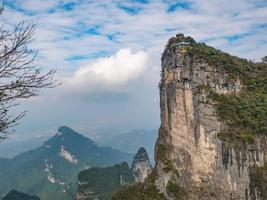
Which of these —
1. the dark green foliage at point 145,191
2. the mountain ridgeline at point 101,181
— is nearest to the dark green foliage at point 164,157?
the dark green foliage at point 145,191

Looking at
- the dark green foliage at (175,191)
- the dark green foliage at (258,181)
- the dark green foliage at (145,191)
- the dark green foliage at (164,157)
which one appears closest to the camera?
the dark green foliage at (258,181)

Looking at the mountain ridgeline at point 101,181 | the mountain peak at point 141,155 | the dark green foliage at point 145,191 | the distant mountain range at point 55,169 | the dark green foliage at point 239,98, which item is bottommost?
the distant mountain range at point 55,169

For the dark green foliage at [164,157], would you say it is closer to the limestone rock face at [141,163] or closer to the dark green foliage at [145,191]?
the dark green foliage at [145,191]

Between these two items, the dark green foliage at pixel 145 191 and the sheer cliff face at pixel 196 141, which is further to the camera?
the dark green foliage at pixel 145 191

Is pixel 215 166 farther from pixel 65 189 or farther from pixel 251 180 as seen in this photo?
pixel 65 189

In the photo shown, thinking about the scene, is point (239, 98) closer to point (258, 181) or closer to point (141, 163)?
point (258, 181)

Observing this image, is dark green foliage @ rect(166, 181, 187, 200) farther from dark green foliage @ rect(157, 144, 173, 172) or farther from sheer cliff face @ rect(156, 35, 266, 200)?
dark green foliage @ rect(157, 144, 173, 172)

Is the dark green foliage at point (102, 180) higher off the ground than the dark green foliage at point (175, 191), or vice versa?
the dark green foliage at point (175, 191)
